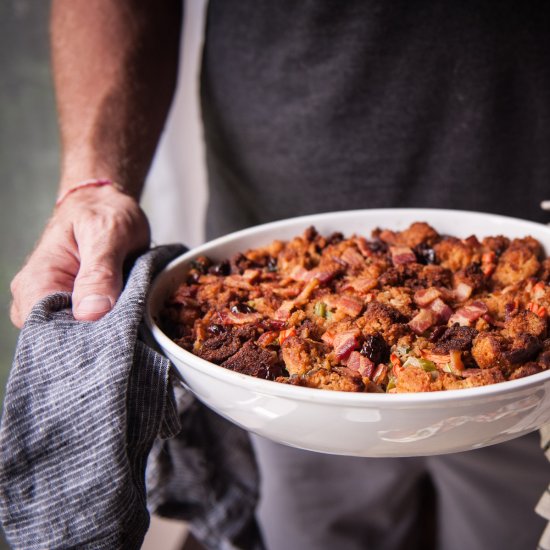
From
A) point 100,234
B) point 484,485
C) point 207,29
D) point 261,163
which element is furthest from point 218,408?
point 484,485

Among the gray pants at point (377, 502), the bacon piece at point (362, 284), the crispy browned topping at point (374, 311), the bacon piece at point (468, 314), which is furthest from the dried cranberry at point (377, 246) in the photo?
the gray pants at point (377, 502)

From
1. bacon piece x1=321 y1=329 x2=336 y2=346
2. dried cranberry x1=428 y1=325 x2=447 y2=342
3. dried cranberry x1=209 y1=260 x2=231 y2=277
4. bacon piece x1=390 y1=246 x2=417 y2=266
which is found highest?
bacon piece x1=390 y1=246 x2=417 y2=266

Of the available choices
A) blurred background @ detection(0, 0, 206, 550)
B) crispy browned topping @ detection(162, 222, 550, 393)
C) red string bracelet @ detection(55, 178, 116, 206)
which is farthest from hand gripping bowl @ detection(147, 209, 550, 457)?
blurred background @ detection(0, 0, 206, 550)

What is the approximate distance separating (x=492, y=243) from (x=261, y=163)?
67cm

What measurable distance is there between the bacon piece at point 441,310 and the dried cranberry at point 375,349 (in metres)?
0.11

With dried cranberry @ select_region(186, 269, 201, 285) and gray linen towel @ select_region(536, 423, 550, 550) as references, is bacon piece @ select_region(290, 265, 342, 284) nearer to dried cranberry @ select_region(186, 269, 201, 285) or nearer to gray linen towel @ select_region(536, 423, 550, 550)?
dried cranberry @ select_region(186, 269, 201, 285)

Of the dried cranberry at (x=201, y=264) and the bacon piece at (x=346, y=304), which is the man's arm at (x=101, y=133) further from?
the bacon piece at (x=346, y=304)

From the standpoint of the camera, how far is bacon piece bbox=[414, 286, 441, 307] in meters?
0.92

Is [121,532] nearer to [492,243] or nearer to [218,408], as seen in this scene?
[218,408]

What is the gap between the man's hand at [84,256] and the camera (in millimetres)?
885

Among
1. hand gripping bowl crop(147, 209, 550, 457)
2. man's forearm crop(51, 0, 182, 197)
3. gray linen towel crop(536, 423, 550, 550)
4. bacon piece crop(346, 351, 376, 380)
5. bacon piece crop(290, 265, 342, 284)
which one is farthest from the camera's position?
man's forearm crop(51, 0, 182, 197)

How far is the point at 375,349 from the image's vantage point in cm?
80

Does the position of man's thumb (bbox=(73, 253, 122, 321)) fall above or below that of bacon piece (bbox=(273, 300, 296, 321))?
above

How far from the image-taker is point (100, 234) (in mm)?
958
